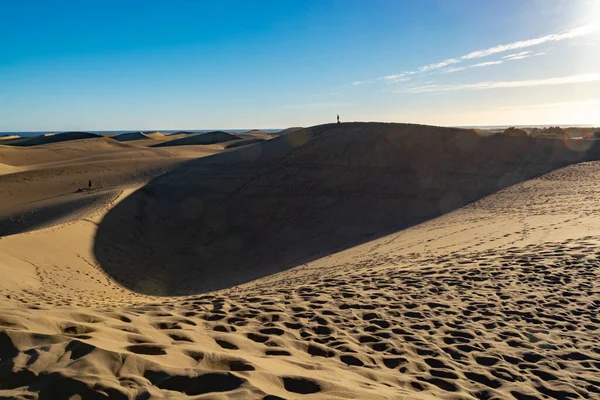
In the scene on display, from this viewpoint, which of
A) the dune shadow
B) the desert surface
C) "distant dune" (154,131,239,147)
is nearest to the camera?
the desert surface

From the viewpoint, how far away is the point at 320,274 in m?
9.56

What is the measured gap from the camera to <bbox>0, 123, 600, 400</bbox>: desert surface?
3607 millimetres

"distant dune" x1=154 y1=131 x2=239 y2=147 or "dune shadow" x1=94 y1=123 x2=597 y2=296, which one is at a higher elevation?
"distant dune" x1=154 y1=131 x2=239 y2=147

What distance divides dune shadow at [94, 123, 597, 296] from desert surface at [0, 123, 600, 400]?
11 centimetres

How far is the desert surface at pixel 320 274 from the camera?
3.61m

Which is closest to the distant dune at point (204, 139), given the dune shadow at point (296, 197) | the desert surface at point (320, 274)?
the desert surface at point (320, 274)

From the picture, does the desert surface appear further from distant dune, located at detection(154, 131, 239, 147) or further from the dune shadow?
distant dune, located at detection(154, 131, 239, 147)

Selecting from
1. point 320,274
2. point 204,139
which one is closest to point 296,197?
point 320,274

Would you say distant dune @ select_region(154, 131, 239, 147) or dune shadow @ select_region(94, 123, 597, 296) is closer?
dune shadow @ select_region(94, 123, 597, 296)

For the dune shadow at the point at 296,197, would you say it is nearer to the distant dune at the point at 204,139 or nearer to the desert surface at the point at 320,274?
the desert surface at the point at 320,274

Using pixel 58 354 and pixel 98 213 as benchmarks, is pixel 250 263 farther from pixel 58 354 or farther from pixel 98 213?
pixel 58 354

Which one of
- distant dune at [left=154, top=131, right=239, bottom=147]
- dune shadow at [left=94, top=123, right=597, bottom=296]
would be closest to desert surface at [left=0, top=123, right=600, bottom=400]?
dune shadow at [left=94, top=123, right=597, bottom=296]

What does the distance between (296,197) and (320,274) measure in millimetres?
10071

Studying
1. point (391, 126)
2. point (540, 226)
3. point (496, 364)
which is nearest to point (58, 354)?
point (496, 364)
